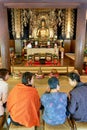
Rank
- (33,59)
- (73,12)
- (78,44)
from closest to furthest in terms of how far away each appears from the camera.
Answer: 1. (78,44)
2. (33,59)
3. (73,12)

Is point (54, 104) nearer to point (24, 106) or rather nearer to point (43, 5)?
point (24, 106)

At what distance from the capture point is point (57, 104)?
2309mm

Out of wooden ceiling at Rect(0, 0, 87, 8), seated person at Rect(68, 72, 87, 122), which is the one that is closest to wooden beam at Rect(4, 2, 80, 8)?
wooden ceiling at Rect(0, 0, 87, 8)

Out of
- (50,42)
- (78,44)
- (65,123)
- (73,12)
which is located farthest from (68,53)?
(65,123)

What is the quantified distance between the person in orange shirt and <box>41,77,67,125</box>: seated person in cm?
14

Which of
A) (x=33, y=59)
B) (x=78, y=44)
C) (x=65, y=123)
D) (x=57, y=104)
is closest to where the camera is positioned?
(x=57, y=104)

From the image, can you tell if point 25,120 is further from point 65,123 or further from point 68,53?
point 68,53

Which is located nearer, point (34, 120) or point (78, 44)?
point (34, 120)

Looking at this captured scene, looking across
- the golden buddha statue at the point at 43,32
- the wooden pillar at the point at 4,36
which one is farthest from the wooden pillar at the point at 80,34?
the golden buddha statue at the point at 43,32

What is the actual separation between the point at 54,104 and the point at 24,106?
1.32 feet

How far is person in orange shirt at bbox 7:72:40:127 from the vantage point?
90.0 inches

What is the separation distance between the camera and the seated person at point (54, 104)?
229 cm

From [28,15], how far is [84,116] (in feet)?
28.0

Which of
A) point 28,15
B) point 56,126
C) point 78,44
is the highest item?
point 28,15
